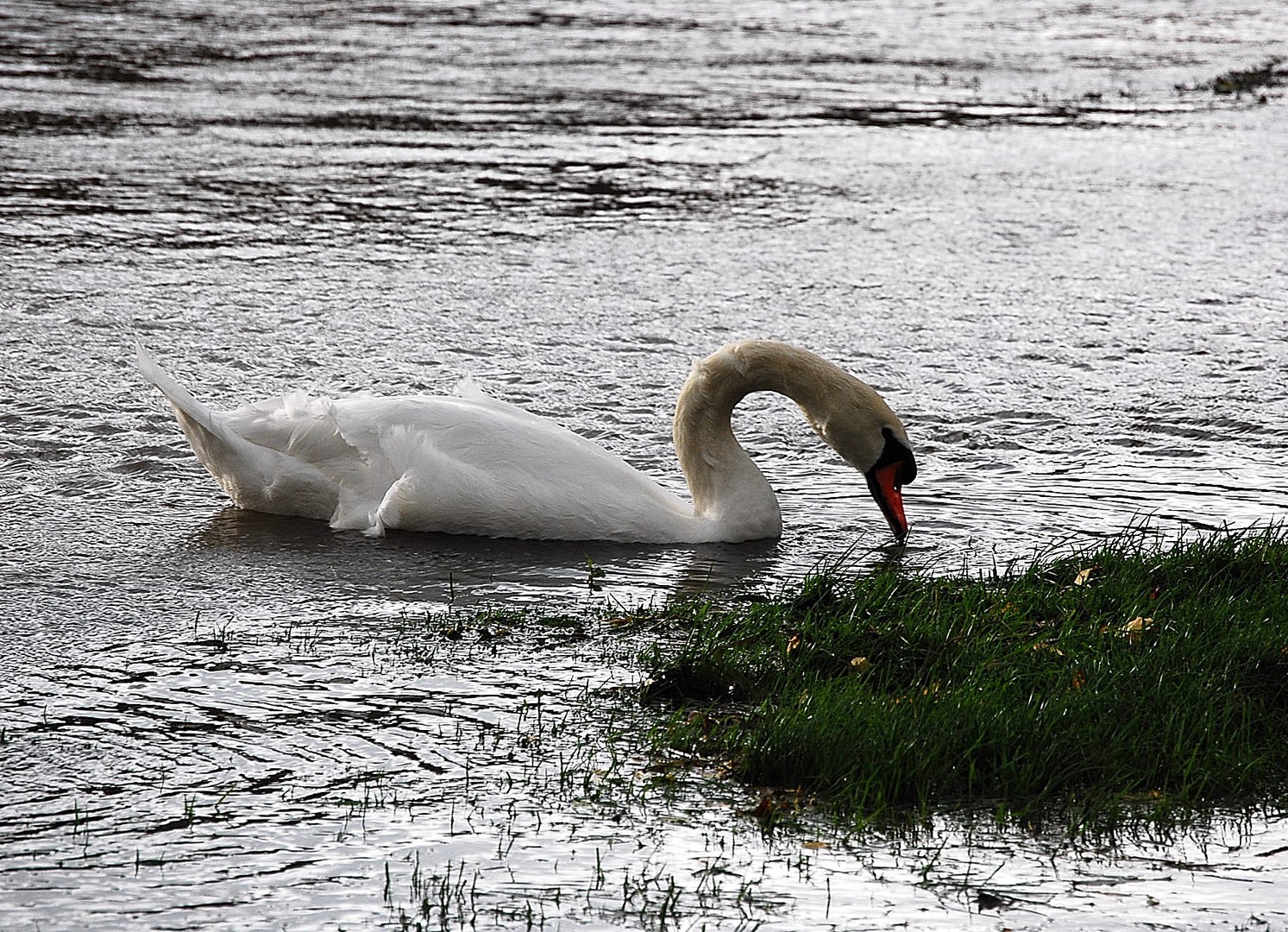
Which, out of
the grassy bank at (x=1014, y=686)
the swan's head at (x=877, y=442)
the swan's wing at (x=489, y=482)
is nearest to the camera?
the grassy bank at (x=1014, y=686)

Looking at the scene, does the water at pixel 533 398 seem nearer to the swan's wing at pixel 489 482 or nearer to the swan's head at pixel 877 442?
the swan's wing at pixel 489 482

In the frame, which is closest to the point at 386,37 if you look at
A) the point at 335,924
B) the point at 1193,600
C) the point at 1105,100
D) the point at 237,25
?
the point at 237,25

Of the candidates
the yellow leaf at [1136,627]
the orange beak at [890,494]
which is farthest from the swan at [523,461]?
the yellow leaf at [1136,627]

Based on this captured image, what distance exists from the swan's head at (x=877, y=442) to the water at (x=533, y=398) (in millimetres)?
284

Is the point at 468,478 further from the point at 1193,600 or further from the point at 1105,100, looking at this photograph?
the point at 1105,100

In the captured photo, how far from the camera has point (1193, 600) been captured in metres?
6.59

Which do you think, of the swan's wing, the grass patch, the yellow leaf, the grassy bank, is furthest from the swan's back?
the grass patch

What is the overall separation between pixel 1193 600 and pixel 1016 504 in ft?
5.97

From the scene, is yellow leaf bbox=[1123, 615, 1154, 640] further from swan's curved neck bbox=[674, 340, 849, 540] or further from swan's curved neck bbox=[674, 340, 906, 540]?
swan's curved neck bbox=[674, 340, 849, 540]

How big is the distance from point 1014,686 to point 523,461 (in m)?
2.80

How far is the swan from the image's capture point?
7.84 m

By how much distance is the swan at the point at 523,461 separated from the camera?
25.7 feet

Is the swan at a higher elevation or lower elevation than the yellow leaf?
higher

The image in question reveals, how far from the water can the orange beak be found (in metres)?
0.20
